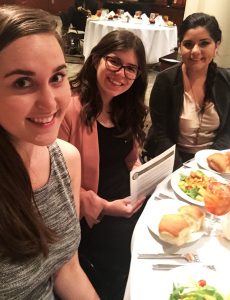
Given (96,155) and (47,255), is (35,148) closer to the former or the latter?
(47,255)

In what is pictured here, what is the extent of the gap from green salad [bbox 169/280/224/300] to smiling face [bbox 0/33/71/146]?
0.55 m

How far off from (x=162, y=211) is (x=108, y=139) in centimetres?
65

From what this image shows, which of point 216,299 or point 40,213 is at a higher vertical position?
point 40,213

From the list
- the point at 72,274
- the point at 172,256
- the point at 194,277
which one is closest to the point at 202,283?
the point at 194,277

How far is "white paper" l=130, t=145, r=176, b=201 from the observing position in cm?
125

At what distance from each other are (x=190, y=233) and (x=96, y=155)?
723 mm

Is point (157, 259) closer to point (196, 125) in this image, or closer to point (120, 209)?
point (120, 209)

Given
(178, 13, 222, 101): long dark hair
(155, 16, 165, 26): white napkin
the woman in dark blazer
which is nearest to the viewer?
(178, 13, 222, 101): long dark hair

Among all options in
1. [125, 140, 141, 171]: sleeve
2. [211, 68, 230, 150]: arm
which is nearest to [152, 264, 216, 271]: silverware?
[125, 140, 141, 171]: sleeve

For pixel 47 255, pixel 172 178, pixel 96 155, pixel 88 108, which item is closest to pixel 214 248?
pixel 172 178

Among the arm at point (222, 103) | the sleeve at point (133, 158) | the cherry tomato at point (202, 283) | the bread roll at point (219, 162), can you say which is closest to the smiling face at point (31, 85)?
the cherry tomato at point (202, 283)

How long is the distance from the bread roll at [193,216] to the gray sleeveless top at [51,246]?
1.21ft

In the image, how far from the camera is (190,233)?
112 cm

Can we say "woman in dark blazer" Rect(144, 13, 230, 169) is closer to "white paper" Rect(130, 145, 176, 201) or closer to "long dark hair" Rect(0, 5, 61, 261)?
"white paper" Rect(130, 145, 176, 201)
